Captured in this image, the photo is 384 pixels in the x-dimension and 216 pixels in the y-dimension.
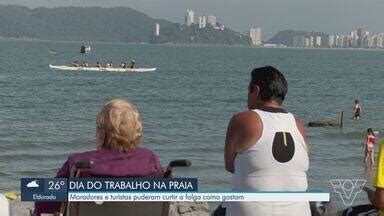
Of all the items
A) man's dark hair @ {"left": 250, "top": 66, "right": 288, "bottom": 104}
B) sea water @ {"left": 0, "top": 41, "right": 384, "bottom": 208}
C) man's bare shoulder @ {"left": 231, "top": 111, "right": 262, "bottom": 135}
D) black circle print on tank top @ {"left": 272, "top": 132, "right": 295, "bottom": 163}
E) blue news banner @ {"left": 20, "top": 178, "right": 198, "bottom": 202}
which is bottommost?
sea water @ {"left": 0, "top": 41, "right": 384, "bottom": 208}

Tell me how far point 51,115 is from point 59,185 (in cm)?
3941

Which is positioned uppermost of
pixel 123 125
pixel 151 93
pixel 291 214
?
pixel 123 125

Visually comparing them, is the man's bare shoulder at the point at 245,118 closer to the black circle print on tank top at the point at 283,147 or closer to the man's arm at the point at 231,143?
the man's arm at the point at 231,143

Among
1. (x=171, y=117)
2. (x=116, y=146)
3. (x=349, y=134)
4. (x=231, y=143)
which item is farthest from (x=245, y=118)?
(x=171, y=117)

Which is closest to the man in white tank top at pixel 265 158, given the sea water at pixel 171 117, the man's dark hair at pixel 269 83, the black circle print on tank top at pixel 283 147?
the black circle print on tank top at pixel 283 147

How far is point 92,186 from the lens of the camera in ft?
13.6

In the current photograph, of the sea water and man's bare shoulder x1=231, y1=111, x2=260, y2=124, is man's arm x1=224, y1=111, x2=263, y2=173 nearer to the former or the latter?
man's bare shoulder x1=231, y1=111, x2=260, y2=124

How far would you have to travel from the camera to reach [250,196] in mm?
4539

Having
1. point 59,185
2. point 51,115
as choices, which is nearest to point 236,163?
point 59,185

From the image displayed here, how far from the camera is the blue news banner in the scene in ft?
13.1

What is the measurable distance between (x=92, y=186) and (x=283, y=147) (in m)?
1.20

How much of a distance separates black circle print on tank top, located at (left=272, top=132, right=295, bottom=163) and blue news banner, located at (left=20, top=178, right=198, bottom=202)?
67 cm

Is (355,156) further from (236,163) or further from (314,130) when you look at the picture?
(236,163)

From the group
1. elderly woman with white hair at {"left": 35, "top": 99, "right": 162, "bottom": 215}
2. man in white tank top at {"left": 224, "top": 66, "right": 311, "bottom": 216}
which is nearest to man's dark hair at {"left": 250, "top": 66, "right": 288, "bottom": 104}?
man in white tank top at {"left": 224, "top": 66, "right": 311, "bottom": 216}
